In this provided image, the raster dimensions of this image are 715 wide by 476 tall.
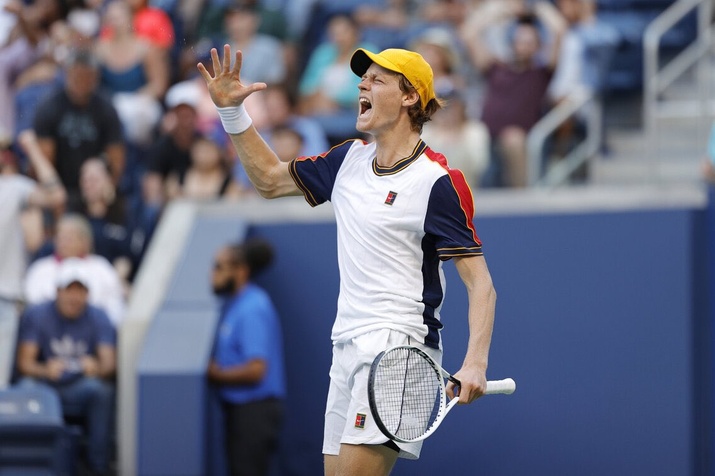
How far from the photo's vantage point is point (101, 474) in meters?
8.95

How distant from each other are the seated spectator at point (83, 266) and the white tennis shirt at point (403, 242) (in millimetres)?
4376

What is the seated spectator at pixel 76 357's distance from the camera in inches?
353

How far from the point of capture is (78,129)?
10.4 meters

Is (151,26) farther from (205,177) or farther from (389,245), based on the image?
(389,245)

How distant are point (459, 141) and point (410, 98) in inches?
174

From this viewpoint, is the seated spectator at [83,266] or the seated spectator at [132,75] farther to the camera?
the seated spectator at [132,75]

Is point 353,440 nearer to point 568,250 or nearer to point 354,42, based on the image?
point 568,250

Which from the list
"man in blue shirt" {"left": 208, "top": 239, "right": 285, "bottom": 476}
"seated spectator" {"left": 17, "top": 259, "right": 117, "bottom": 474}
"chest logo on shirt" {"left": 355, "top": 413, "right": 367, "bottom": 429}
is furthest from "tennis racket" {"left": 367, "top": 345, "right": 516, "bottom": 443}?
"seated spectator" {"left": 17, "top": 259, "right": 117, "bottom": 474}

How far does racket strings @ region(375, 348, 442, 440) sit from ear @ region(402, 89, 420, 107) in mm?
944

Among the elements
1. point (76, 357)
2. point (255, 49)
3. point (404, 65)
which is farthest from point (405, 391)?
point (255, 49)

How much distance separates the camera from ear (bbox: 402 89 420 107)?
17.6ft

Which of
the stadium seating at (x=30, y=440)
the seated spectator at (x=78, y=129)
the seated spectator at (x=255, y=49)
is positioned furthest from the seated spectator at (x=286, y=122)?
the stadium seating at (x=30, y=440)

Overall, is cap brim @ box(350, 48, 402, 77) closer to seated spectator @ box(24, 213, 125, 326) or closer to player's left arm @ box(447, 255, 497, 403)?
player's left arm @ box(447, 255, 497, 403)

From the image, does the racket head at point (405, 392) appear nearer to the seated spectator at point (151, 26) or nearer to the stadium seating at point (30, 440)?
the stadium seating at point (30, 440)
